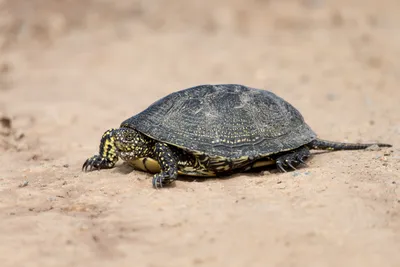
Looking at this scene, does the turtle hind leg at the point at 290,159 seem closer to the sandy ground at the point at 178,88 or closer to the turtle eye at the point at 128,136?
the sandy ground at the point at 178,88

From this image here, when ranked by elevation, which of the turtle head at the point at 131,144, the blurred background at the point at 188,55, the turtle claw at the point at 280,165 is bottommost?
the turtle claw at the point at 280,165

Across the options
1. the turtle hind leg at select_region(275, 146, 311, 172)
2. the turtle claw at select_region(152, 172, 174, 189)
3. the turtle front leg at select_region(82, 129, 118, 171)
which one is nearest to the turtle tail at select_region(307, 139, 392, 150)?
the turtle hind leg at select_region(275, 146, 311, 172)

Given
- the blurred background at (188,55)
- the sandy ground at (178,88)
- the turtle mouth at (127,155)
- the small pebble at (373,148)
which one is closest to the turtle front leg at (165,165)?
the sandy ground at (178,88)

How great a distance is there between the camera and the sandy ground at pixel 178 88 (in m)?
3.90

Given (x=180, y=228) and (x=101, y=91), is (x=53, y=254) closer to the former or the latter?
(x=180, y=228)

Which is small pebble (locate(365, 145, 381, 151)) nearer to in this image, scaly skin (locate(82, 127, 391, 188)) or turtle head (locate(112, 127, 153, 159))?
scaly skin (locate(82, 127, 391, 188))

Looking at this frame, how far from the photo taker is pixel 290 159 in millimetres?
5469

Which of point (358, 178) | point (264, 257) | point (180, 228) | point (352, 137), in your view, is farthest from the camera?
point (352, 137)

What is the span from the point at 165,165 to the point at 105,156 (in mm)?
846

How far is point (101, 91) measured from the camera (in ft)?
35.2

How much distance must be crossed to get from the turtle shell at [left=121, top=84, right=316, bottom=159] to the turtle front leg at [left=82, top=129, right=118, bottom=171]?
24 centimetres

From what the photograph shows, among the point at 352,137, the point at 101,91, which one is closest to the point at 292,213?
the point at 352,137

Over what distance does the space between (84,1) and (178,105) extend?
1091cm

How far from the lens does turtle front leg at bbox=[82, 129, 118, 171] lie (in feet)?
18.2
